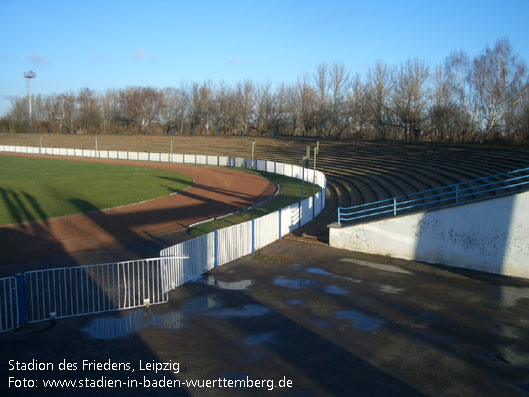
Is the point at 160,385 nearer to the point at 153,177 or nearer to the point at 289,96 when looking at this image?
the point at 153,177

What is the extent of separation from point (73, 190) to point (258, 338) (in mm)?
26640

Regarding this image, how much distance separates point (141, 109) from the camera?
11162 cm

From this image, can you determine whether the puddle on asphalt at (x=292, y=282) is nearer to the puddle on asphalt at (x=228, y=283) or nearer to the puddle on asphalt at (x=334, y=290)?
the puddle on asphalt at (x=334, y=290)

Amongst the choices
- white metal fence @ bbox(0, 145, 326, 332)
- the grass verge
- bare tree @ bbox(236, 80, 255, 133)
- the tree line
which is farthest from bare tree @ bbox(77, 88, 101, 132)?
white metal fence @ bbox(0, 145, 326, 332)

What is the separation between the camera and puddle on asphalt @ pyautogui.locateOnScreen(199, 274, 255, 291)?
11848 millimetres

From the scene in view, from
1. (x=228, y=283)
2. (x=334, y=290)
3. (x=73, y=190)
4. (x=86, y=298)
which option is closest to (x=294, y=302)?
(x=334, y=290)

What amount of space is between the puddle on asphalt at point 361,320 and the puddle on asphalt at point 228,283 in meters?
3.03

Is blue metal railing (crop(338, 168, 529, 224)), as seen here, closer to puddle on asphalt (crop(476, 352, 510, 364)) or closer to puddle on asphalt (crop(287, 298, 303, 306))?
puddle on asphalt (crop(287, 298, 303, 306))

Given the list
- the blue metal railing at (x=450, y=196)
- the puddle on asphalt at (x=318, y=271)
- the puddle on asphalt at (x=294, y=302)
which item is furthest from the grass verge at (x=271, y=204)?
the puddle on asphalt at (x=294, y=302)

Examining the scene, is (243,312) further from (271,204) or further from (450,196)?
(271,204)

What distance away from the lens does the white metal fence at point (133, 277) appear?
9.59 meters

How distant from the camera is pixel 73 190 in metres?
30.9

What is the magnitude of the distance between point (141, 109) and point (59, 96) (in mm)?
39234

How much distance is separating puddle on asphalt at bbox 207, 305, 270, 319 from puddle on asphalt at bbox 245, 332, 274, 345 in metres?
1.15
